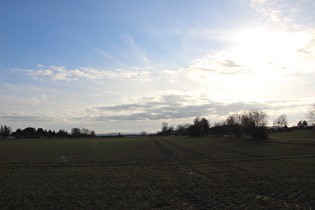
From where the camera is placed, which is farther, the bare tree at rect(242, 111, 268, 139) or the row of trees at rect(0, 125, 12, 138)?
the row of trees at rect(0, 125, 12, 138)

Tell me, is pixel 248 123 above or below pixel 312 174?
above

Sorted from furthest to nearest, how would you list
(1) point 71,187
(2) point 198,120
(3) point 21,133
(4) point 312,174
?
(3) point 21,133 < (2) point 198,120 < (4) point 312,174 < (1) point 71,187

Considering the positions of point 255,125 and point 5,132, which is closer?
point 255,125

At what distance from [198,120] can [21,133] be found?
408 feet

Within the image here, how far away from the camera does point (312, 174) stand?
15242mm

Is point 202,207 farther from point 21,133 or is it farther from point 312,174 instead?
point 21,133

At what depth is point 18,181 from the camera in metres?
15.3

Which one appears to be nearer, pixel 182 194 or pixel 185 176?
pixel 182 194

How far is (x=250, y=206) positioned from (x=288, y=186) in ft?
14.8

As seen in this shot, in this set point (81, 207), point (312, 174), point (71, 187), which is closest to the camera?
point (81, 207)

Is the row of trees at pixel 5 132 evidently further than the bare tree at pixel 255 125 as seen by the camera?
Yes

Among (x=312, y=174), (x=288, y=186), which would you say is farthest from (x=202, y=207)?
(x=312, y=174)

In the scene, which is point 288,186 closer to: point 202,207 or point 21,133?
point 202,207

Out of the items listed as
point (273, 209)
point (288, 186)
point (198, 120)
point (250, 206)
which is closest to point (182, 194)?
point (250, 206)
